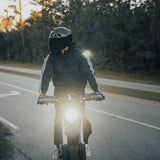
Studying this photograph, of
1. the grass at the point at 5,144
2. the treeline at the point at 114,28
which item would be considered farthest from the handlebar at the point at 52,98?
the treeline at the point at 114,28

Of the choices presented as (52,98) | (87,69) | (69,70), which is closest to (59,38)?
(69,70)

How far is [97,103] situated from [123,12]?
22.9 meters

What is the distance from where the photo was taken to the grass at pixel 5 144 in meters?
4.72

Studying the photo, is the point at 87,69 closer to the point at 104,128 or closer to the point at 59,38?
the point at 59,38

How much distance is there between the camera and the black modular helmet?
135 inches

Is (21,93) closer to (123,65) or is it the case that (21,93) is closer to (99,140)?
(99,140)

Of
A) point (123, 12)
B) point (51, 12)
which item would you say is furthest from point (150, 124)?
point (51, 12)

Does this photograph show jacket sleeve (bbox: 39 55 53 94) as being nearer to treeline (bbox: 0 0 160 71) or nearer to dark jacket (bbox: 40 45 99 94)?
dark jacket (bbox: 40 45 99 94)

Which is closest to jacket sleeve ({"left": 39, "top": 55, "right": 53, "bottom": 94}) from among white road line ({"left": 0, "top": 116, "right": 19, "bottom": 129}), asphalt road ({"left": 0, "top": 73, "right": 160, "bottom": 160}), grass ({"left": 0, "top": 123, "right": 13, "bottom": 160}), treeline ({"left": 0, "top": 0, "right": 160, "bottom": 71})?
asphalt road ({"left": 0, "top": 73, "right": 160, "bottom": 160})

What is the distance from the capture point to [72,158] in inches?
126

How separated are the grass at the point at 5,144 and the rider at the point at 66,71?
1.59 m

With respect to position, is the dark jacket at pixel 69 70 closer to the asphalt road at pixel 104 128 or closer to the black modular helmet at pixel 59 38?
the black modular helmet at pixel 59 38

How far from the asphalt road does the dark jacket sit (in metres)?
1.87

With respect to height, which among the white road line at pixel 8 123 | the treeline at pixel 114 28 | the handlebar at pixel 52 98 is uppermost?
the treeline at pixel 114 28
